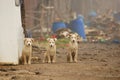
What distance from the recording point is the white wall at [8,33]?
1476 cm

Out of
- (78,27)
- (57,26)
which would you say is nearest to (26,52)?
(78,27)

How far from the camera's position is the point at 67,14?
1681 inches

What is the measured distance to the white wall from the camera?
1476 centimetres

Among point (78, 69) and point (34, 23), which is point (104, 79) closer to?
point (78, 69)

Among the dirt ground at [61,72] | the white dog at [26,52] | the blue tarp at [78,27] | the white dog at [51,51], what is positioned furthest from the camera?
the blue tarp at [78,27]

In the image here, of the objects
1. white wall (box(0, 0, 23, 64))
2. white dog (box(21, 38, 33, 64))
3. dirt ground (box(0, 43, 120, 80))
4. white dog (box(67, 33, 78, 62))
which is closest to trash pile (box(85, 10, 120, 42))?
white dog (box(67, 33, 78, 62))

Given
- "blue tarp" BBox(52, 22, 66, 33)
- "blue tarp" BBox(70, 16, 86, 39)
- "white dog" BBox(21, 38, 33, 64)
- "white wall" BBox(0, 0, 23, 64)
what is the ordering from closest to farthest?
"white wall" BBox(0, 0, 23, 64) → "white dog" BBox(21, 38, 33, 64) → "blue tarp" BBox(70, 16, 86, 39) → "blue tarp" BBox(52, 22, 66, 33)

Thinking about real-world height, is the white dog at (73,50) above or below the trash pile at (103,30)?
above

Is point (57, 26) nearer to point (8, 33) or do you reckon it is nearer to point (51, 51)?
point (51, 51)

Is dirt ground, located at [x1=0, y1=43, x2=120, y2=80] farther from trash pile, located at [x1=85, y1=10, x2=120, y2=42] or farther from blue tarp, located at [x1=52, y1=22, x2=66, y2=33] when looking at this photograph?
blue tarp, located at [x1=52, y1=22, x2=66, y2=33]

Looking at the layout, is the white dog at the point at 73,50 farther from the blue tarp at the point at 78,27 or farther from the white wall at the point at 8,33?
the blue tarp at the point at 78,27

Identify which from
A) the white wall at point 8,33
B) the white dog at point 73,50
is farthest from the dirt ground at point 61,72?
the white dog at point 73,50

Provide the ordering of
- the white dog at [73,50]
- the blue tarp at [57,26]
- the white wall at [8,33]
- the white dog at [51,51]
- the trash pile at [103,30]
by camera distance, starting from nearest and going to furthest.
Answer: the white wall at [8,33], the white dog at [51,51], the white dog at [73,50], the trash pile at [103,30], the blue tarp at [57,26]

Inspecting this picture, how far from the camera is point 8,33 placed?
1481cm
